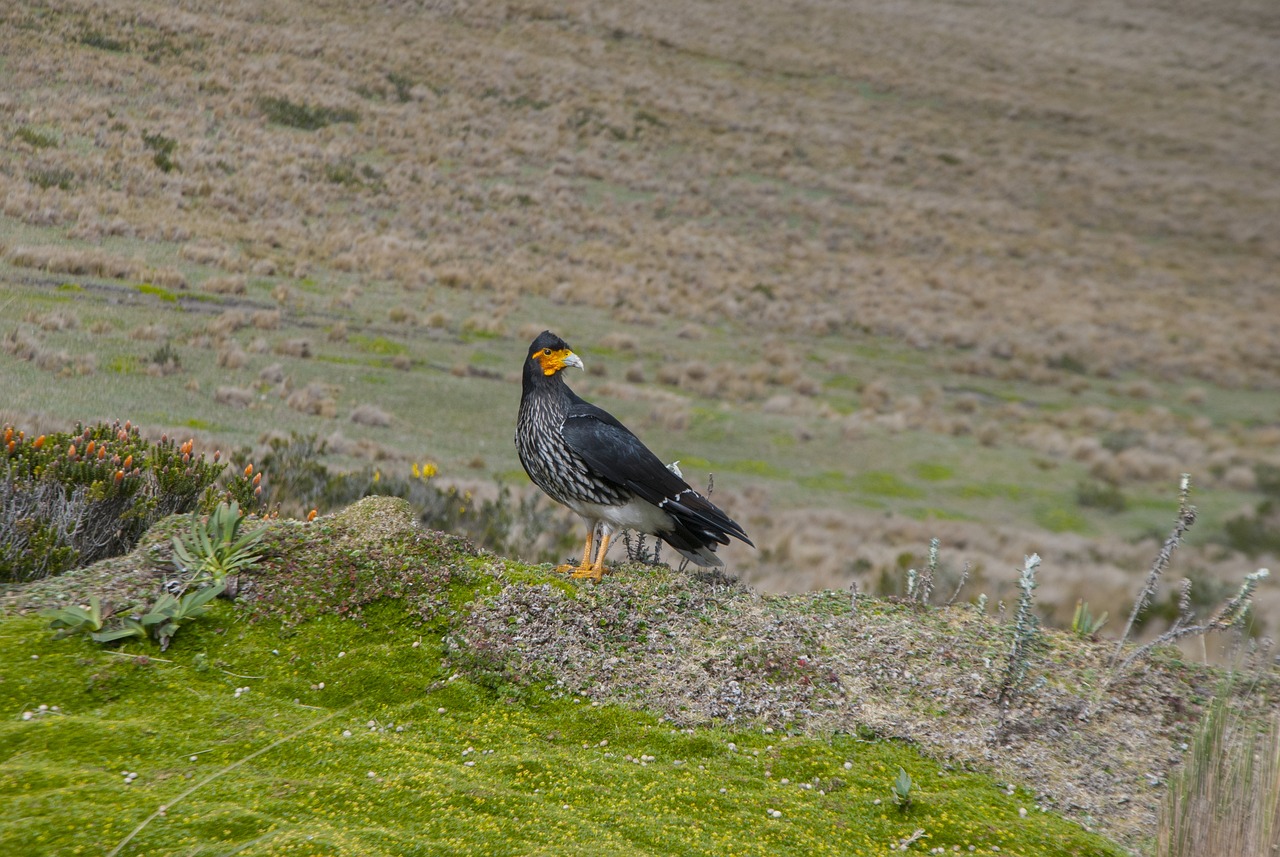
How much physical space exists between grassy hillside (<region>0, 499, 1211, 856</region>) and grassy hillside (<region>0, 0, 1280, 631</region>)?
16.2 ft

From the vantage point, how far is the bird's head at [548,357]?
538cm

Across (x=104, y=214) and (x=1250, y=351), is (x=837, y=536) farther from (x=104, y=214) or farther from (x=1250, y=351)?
(x=1250, y=351)

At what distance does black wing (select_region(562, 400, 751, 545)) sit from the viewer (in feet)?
16.5

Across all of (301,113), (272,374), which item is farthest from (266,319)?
(301,113)

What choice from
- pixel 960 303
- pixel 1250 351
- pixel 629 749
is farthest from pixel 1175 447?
pixel 629 749

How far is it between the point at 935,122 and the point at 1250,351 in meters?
11.6

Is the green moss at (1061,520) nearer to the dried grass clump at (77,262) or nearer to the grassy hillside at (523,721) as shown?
the grassy hillside at (523,721)

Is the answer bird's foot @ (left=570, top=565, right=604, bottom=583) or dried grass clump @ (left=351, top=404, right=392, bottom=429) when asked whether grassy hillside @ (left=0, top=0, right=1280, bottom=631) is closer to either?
dried grass clump @ (left=351, top=404, right=392, bottom=429)

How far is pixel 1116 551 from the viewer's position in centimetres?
1515

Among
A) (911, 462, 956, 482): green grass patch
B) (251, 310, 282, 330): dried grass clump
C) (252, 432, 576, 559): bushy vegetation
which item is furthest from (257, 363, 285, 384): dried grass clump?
(911, 462, 956, 482): green grass patch

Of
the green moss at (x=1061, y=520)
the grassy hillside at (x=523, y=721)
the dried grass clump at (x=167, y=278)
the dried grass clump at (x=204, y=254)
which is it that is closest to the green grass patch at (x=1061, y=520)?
the green moss at (x=1061, y=520)

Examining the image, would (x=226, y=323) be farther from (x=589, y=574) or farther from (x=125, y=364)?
(x=589, y=574)

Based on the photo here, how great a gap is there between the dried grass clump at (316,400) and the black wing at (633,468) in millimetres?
5276

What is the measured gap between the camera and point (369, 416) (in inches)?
390
